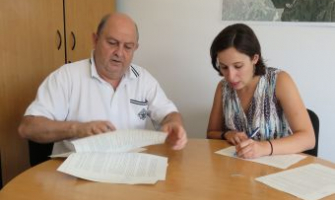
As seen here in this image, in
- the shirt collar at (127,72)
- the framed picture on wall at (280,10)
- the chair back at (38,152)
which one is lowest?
the chair back at (38,152)

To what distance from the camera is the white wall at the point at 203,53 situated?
2.30 m

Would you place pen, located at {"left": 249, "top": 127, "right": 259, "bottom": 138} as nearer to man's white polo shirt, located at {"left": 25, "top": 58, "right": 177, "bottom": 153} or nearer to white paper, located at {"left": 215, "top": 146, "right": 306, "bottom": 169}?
white paper, located at {"left": 215, "top": 146, "right": 306, "bottom": 169}

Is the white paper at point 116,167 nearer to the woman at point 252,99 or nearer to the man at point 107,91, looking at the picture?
the man at point 107,91

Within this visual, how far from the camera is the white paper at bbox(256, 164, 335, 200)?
3.83 ft

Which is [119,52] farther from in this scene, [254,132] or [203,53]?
[203,53]

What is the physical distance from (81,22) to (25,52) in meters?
0.53

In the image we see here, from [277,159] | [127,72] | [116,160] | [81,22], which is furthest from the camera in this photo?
[81,22]

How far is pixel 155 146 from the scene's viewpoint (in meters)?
1.66

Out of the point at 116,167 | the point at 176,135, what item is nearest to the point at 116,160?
the point at 116,167

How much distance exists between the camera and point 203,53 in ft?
8.55

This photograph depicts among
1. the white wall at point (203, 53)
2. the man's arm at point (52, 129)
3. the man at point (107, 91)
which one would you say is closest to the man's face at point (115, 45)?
the man at point (107, 91)

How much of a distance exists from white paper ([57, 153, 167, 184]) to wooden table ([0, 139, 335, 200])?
0.09 feet

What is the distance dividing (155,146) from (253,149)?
43cm

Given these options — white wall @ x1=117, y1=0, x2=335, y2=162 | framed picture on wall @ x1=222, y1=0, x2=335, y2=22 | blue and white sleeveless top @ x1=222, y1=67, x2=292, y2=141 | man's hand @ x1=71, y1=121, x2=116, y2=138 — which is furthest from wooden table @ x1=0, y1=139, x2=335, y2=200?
framed picture on wall @ x1=222, y1=0, x2=335, y2=22
